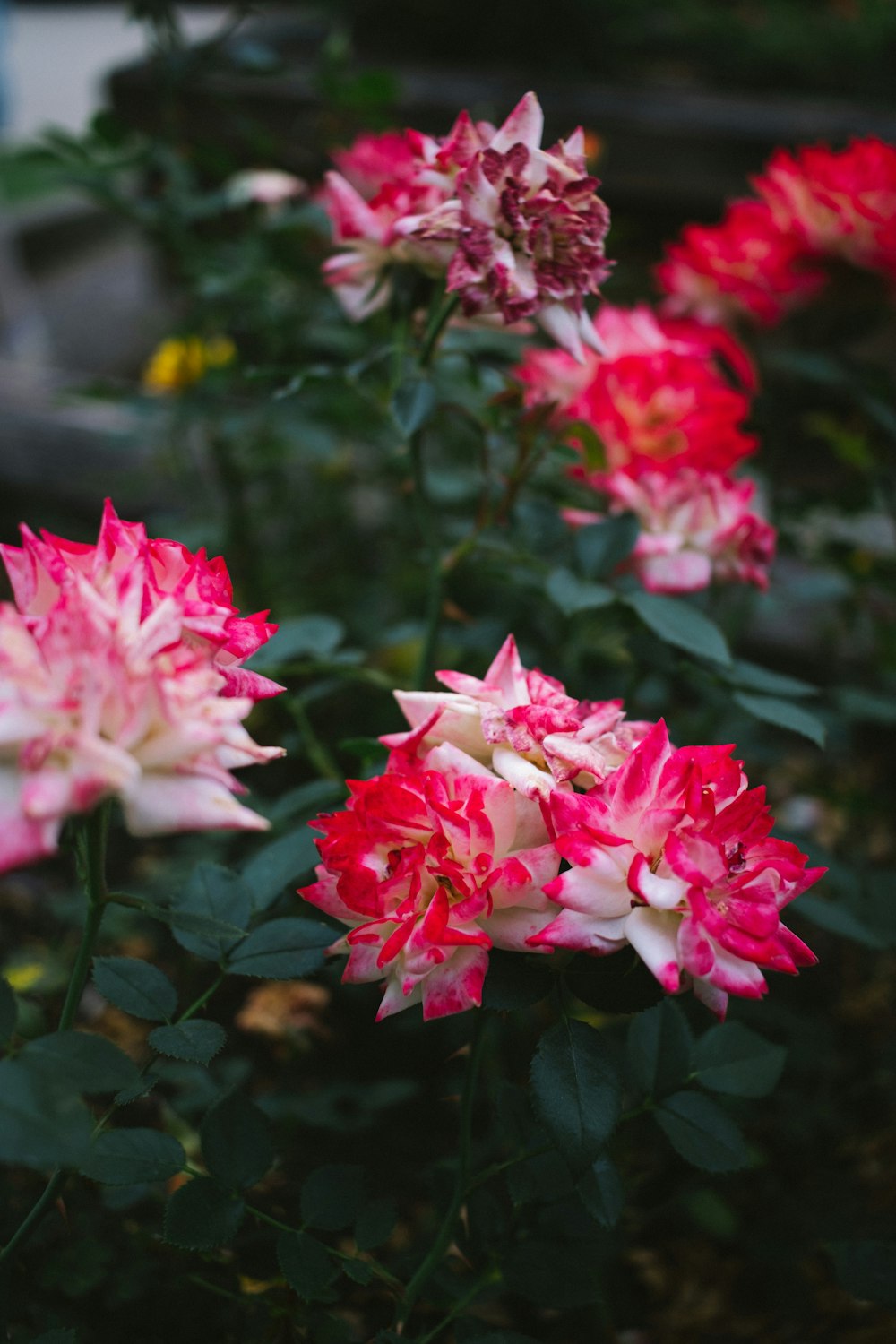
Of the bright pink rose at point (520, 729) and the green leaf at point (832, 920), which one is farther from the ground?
the bright pink rose at point (520, 729)

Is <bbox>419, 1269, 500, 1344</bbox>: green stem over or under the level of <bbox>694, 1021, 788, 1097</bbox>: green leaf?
under

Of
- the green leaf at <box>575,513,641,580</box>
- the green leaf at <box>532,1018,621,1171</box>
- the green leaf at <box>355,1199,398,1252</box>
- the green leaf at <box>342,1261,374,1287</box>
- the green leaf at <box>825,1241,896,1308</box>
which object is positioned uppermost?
the green leaf at <box>575,513,641,580</box>

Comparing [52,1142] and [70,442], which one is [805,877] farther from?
[70,442]

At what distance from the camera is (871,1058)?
3.82 ft

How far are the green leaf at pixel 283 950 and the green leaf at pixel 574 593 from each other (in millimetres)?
260

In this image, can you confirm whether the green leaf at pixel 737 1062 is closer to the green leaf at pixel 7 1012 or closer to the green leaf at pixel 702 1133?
the green leaf at pixel 702 1133

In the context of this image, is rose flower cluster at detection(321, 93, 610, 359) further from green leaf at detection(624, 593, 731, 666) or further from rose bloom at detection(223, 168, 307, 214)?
rose bloom at detection(223, 168, 307, 214)

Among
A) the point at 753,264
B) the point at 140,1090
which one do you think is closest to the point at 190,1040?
the point at 140,1090

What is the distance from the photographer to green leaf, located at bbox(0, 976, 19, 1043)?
41 cm

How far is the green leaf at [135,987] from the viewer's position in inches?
20.1

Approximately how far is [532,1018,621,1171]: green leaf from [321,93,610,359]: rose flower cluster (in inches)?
15.1

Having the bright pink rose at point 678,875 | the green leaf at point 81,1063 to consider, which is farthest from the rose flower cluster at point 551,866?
the green leaf at point 81,1063

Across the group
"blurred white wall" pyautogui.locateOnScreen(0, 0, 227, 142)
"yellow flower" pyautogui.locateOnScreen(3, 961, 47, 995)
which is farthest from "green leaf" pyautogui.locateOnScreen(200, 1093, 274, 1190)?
"blurred white wall" pyautogui.locateOnScreen(0, 0, 227, 142)

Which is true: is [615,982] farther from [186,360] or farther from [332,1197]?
[186,360]
